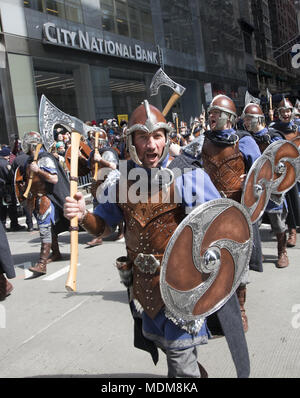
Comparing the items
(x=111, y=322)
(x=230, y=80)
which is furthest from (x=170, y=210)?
(x=230, y=80)

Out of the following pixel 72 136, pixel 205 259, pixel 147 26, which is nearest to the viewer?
pixel 205 259

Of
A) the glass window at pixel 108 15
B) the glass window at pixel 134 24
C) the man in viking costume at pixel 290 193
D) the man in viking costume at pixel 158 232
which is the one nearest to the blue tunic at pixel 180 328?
the man in viking costume at pixel 158 232

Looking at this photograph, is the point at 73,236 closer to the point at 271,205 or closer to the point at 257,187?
the point at 257,187

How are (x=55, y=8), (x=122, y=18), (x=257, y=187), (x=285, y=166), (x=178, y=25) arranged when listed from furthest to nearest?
(x=178, y=25), (x=122, y=18), (x=55, y=8), (x=285, y=166), (x=257, y=187)

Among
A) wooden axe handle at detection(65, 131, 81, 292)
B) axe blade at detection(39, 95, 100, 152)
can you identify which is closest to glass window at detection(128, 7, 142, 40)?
axe blade at detection(39, 95, 100, 152)

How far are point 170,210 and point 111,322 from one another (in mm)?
2022

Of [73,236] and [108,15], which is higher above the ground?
[108,15]

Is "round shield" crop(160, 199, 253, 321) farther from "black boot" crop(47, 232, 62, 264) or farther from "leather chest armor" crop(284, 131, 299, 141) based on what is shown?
"black boot" crop(47, 232, 62, 264)

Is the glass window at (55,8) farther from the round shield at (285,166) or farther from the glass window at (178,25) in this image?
the round shield at (285,166)

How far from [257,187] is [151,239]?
152 cm

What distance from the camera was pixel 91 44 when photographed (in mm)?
17797

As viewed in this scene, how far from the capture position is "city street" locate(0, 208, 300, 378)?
9.71 ft

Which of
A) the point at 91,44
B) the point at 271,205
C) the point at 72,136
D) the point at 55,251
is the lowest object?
the point at 55,251

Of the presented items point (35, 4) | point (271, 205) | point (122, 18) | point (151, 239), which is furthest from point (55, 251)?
point (122, 18)
